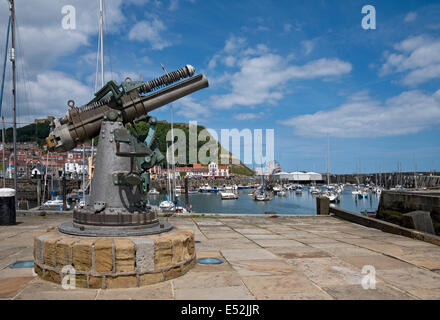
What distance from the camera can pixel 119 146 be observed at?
19.4 feet

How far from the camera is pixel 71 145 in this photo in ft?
20.6

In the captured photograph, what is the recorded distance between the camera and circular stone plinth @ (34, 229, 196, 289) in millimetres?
4676

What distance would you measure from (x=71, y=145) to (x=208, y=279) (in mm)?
3559

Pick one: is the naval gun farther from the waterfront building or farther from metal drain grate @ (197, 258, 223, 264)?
the waterfront building

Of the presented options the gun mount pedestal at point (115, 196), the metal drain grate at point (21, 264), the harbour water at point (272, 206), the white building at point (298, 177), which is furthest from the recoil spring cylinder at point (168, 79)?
the white building at point (298, 177)

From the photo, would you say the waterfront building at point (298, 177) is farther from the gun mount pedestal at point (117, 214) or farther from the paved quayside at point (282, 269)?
the gun mount pedestal at point (117, 214)

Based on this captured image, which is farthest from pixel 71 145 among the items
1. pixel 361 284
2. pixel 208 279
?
pixel 361 284

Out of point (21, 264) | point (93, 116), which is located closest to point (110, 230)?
point (21, 264)

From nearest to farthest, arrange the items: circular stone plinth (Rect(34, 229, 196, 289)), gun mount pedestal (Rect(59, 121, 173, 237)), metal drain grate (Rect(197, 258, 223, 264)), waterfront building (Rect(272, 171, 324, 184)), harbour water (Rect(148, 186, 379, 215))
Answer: circular stone plinth (Rect(34, 229, 196, 289))
gun mount pedestal (Rect(59, 121, 173, 237))
metal drain grate (Rect(197, 258, 223, 264))
harbour water (Rect(148, 186, 379, 215))
waterfront building (Rect(272, 171, 324, 184))

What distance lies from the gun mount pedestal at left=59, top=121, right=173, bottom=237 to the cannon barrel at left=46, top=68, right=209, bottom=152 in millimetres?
297

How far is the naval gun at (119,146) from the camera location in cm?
565

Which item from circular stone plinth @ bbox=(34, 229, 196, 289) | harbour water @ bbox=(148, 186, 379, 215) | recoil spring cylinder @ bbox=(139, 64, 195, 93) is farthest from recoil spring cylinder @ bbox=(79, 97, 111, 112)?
harbour water @ bbox=(148, 186, 379, 215)

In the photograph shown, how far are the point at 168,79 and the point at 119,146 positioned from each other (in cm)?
159
